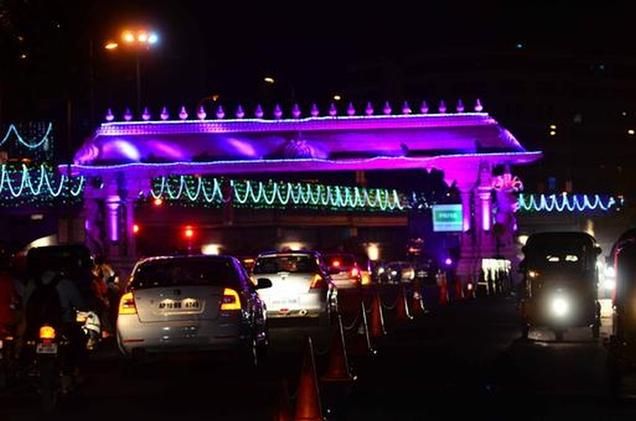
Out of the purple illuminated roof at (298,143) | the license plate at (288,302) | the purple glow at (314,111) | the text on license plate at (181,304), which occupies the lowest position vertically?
the license plate at (288,302)

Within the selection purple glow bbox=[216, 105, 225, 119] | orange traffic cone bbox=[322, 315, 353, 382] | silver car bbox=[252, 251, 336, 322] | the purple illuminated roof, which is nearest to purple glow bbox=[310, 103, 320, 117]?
the purple illuminated roof

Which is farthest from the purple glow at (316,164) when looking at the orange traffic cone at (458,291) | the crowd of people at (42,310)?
the crowd of people at (42,310)

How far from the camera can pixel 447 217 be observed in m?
59.0

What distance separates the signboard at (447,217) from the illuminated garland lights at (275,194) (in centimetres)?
1441

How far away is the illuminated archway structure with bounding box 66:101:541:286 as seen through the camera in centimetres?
4909

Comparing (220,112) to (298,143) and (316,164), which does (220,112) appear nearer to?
(298,143)

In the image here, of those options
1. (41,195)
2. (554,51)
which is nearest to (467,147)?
(41,195)

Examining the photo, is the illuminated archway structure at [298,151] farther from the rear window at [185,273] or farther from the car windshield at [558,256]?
the rear window at [185,273]

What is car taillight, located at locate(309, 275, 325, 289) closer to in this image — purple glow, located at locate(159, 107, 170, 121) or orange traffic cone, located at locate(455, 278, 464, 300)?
orange traffic cone, located at locate(455, 278, 464, 300)

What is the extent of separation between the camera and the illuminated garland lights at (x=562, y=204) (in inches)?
Result: 3846

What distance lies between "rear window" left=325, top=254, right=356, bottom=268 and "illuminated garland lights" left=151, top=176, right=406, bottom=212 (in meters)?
25.7

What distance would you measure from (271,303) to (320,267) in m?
1.35

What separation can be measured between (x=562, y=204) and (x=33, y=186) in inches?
1979

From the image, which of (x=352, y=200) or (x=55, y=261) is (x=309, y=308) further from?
(x=352, y=200)
